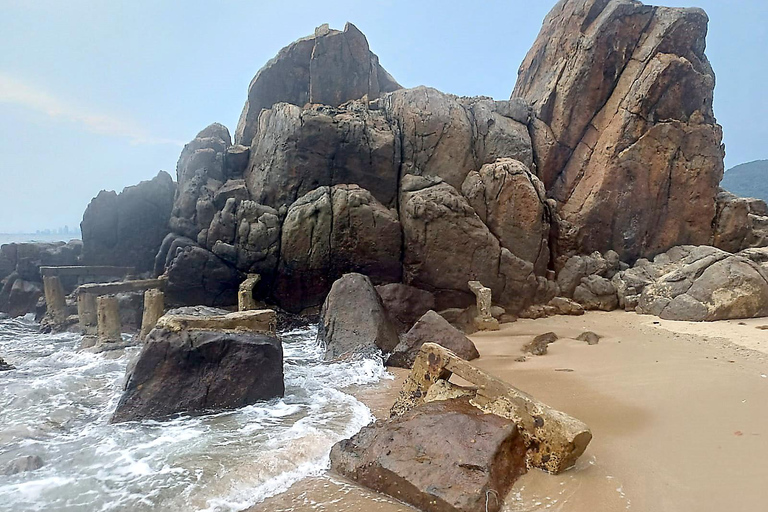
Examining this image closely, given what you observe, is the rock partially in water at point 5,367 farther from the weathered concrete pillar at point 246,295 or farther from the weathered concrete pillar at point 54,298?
the weathered concrete pillar at point 54,298

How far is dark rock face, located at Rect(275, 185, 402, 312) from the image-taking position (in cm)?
1231

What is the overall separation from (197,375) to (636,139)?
1359 centimetres

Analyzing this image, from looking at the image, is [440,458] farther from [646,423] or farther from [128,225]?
[128,225]

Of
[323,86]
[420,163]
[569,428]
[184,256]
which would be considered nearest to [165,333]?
[569,428]

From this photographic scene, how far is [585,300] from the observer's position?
40.1ft

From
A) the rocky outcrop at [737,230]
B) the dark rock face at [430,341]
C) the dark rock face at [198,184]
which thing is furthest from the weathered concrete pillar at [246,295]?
the rocky outcrop at [737,230]

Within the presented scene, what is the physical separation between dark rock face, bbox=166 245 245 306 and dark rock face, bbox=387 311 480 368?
273 inches

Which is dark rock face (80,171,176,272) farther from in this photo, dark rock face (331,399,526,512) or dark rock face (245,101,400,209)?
dark rock face (331,399,526,512)

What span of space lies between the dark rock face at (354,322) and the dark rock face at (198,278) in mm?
4513

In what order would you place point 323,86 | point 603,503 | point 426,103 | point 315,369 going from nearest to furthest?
1. point 603,503
2. point 315,369
3. point 426,103
4. point 323,86

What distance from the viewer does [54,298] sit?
13648 millimetres

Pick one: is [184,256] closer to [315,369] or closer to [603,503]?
[315,369]

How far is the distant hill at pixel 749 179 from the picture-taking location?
7006 cm

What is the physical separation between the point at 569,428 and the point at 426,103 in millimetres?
12039
